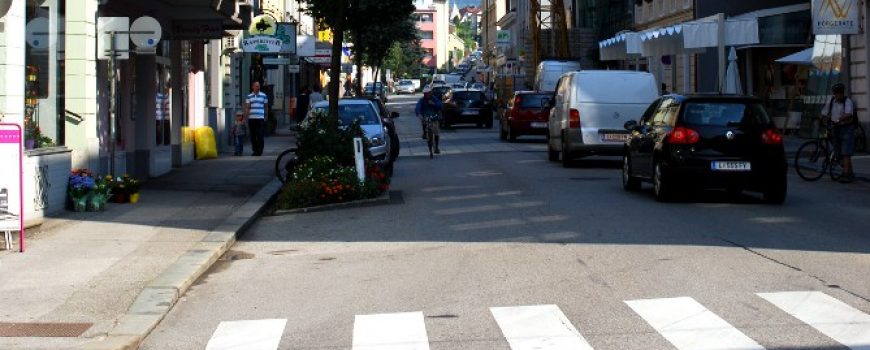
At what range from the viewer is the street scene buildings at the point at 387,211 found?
28.6 feet

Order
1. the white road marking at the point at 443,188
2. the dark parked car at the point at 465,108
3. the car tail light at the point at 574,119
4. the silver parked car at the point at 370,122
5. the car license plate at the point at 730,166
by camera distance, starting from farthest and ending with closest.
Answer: the dark parked car at the point at 465,108 < the car tail light at the point at 574,119 < the silver parked car at the point at 370,122 < the white road marking at the point at 443,188 < the car license plate at the point at 730,166

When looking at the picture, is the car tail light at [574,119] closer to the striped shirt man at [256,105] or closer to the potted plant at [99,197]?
the striped shirt man at [256,105]

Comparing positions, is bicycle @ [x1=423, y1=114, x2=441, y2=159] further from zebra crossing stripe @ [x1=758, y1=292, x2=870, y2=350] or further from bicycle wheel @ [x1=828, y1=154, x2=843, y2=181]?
zebra crossing stripe @ [x1=758, y1=292, x2=870, y2=350]

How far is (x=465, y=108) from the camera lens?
164 ft

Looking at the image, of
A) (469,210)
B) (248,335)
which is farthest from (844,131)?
(248,335)

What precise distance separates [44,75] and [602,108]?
11.7 meters

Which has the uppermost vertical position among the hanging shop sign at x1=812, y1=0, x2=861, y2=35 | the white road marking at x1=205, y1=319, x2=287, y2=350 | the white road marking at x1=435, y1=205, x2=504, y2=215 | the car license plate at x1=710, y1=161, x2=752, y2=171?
the hanging shop sign at x1=812, y1=0, x2=861, y2=35

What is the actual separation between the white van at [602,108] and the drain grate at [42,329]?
54.4ft

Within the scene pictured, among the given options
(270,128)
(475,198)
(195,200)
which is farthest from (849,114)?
(270,128)

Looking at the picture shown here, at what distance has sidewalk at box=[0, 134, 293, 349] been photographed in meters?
8.79

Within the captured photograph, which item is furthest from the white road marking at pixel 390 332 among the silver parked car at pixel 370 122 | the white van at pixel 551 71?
the white van at pixel 551 71

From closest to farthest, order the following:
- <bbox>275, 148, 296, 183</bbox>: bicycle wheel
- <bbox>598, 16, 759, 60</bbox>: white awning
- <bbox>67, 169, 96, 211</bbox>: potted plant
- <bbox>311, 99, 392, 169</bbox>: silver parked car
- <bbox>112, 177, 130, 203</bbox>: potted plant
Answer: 1. <bbox>67, 169, 96, 211</bbox>: potted plant
2. <bbox>112, 177, 130, 203</bbox>: potted plant
3. <bbox>275, 148, 296, 183</bbox>: bicycle wheel
4. <bbox>311, 99, 392, 169</bbox>: silver parked car
5. <bbox>598, 16, 759, 60</bbox>: white awning

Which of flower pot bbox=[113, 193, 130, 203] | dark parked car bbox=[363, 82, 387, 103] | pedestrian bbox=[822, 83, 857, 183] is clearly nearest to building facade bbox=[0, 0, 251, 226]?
flower pot bbox=[113, 193, 130, 203]

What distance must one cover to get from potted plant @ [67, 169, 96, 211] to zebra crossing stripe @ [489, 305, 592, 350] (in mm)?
7920
